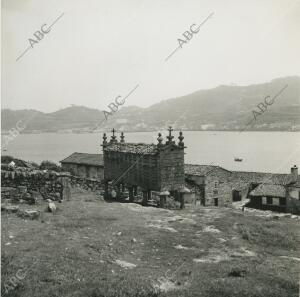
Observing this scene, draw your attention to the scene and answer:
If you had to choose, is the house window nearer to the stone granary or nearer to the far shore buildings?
the far shore buildings

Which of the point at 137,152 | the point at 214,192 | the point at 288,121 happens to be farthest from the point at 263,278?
the point at 288,121

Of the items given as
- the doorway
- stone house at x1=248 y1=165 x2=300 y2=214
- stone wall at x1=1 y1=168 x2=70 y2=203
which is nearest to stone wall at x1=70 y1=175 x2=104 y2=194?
stone wall at x1=1 y1=168 x2=70 y2=203

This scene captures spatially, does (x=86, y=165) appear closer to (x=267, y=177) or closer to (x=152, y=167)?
(x=267, y=177)

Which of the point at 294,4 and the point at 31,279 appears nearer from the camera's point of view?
the point at 31,279

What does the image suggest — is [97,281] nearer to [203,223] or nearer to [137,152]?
[203,223]

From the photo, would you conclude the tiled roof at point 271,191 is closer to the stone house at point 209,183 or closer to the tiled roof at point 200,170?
the stone house at point 209,183
